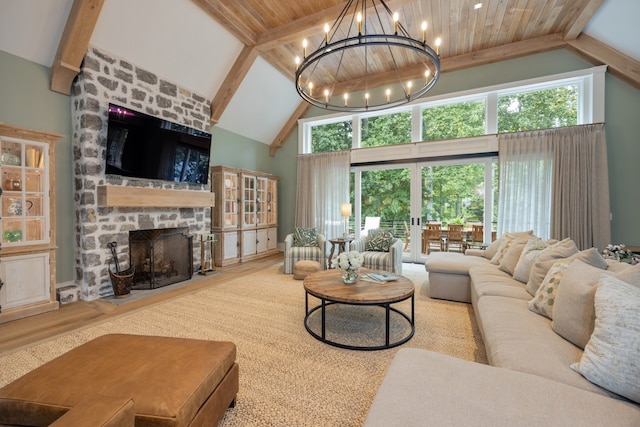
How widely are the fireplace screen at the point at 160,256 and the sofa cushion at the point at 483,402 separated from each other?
156 inches

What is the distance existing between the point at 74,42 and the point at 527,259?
5.50 metres

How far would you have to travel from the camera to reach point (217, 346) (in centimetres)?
155

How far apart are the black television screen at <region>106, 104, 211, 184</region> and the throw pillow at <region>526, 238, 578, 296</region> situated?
482 cm

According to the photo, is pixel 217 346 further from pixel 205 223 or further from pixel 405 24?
pixel 405 24

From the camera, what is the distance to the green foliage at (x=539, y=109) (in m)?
4.51


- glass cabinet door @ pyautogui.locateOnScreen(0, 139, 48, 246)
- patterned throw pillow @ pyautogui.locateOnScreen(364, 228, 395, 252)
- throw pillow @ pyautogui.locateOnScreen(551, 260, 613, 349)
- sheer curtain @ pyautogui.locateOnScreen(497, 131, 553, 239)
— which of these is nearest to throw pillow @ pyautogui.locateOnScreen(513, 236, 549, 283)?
throw pillow @ pyautogui.locateOnScreen(551, 260, 613, 349)

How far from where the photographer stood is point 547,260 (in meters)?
2.26

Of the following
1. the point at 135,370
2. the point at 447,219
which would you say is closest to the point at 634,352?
the point at 135,370

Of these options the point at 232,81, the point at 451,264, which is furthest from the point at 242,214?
the point at 451,264

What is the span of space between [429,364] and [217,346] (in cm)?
115

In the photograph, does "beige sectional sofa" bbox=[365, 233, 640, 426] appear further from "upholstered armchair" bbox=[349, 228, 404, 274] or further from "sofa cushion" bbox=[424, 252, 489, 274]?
"upholstered armchair" bbox=[349, 228, 404, 274]

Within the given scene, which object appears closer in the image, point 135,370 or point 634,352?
point 634,352

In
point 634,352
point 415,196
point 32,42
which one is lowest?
point 634,352

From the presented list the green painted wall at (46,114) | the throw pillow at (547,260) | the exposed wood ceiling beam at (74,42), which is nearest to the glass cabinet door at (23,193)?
the green painted wall at (46,114)
